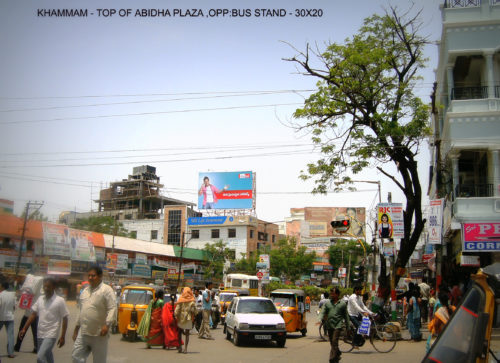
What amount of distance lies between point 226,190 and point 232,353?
5898cm

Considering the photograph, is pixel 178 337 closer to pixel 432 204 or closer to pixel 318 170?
pixel 318 170

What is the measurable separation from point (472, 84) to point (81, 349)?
20.5 m

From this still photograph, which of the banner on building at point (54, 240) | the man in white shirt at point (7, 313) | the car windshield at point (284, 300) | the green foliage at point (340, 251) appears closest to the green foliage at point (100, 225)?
the green foliage at point (340, 251)

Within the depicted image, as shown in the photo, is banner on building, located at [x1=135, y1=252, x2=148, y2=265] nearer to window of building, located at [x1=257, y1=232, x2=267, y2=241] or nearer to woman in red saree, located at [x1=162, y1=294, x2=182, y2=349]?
window of building, located at [x1=257, y1=232, x2=267, y2=241]

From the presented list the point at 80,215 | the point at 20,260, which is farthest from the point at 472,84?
the point at 80,215

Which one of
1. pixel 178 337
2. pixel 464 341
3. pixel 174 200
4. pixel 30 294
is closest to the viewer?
pixel 464 341

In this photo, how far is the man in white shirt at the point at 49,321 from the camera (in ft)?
25.0

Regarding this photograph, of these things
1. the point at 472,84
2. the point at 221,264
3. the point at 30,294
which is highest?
the point at 472,84

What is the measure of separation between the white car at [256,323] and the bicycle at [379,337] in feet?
7.32

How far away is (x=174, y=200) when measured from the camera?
302 feet

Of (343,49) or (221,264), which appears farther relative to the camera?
(221,264)

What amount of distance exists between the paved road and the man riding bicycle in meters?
0.48

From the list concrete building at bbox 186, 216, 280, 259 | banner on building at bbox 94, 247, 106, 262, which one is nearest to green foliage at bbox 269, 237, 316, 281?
concrete building at bbox 186, 216, 280, 259

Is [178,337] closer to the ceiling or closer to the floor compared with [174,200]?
closer to the floor
